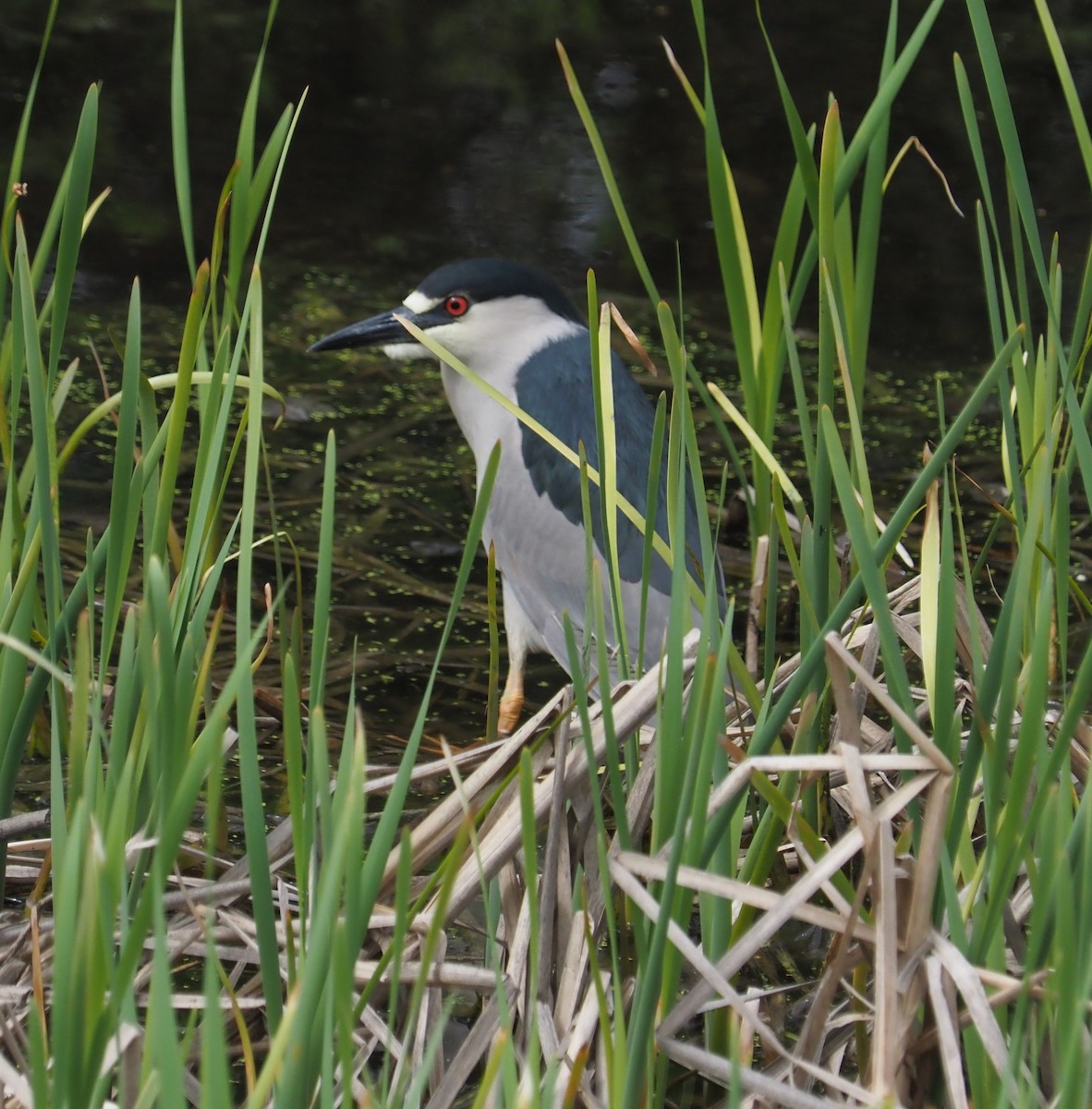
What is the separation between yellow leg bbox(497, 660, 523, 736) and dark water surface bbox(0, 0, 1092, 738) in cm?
8

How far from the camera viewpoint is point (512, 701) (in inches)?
106

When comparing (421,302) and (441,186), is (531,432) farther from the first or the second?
(441,186)

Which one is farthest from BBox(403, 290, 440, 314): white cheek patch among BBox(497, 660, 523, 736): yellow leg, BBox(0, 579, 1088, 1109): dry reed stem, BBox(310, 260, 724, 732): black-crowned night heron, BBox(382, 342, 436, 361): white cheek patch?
BBox(0, 579, 1088, 1109): dry reed stem

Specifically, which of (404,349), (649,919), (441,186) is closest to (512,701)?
(404,349)

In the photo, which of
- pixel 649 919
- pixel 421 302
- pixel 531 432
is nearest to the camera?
pixel 649 919

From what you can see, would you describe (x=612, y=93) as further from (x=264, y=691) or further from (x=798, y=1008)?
(x=798, y=1008)

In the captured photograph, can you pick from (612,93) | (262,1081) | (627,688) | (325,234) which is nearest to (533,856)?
(262,1081)

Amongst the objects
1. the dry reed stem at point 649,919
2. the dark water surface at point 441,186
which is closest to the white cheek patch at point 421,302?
the dark water surface at point 441,186

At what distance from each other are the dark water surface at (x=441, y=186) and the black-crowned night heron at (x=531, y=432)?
14cm

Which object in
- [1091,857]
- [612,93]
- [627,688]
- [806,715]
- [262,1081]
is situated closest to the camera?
[262,1081]

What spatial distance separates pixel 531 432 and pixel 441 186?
2003mm

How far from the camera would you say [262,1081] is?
2.72 feet

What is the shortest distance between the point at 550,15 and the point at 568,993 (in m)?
4.96

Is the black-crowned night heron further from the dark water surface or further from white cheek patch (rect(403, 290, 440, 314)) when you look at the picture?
the dark water surface
